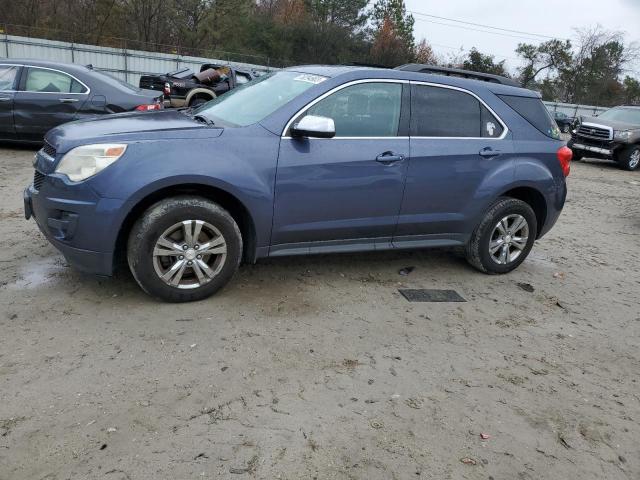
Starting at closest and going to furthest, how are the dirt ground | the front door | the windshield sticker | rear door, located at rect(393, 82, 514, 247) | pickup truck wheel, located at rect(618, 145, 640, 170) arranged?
the dirt ground < the front door < the windshield sticker < rear door, located at rect(393, 82, 514, 247) < pickup truck wheel, located at rect(618, 145, 640, 170)

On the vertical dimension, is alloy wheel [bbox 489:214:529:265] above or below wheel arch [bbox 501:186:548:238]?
below

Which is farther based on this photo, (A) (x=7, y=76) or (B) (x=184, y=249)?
(A) (x=7, y=76)

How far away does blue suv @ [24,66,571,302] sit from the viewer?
3689 millimetres

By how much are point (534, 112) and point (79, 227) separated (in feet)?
13.6

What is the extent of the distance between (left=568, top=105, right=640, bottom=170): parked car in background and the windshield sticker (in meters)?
14.1

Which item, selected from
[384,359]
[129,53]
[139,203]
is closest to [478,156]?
[384,359]

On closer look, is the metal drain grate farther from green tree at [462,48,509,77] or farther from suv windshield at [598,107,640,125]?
green tree at [462,48,509,77]

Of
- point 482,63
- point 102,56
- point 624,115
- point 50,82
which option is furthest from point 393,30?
point 50,82

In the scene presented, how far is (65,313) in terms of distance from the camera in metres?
3.71

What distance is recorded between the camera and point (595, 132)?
53.1 ft

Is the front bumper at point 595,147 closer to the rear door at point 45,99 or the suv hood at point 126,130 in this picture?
the rear door at point 45,99

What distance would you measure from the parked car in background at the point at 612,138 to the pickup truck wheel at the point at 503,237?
41.2 feet

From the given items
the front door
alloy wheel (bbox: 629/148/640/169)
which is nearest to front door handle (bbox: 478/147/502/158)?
the front door

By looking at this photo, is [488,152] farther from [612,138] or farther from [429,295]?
[612,138]
